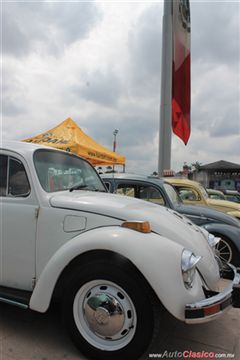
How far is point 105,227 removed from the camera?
2.79 meters

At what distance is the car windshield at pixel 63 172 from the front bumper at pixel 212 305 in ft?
5.76

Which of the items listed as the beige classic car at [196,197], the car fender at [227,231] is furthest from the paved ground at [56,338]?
the beige classic car at [196,197]

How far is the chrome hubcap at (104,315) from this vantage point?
256 centimetres

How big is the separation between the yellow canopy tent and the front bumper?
6759 mm

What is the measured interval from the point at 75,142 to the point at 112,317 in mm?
6976

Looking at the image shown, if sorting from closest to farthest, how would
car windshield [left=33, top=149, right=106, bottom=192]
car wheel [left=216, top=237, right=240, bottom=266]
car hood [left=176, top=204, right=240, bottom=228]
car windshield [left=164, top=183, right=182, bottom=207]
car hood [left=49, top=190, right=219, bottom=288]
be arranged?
car hood [left=49, top=190, right=219, bottom=288]
car windshield [left=33, top=149, right=106, bottom=192]
car wheel [left=216, top=237, right=240, bottom=266]
car hood [left=176, top=204, right=240, bottom=228]
car windshield [left=164, top=183, right=182, bottom=207]

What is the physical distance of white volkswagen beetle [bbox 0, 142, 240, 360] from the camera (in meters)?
2.49

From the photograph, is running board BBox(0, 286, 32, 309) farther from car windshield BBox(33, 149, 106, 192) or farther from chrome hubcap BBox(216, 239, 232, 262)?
chrome hubcap BBox(216, 239, 232, 262)

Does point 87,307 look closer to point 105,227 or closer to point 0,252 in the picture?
point 105,227

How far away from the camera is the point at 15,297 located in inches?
116

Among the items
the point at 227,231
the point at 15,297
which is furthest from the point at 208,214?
the point at 15,297

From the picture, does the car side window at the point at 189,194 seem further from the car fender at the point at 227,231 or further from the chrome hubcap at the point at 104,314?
the chrome hubcap at the point at 104,314

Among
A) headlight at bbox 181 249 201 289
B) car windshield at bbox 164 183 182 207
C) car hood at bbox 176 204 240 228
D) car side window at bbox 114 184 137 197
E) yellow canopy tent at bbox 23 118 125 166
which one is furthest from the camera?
yellow canopy tent at bbox 23 118 125 166

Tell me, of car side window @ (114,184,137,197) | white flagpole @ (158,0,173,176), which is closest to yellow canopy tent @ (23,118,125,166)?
car side window @ (114,184,137,197)
